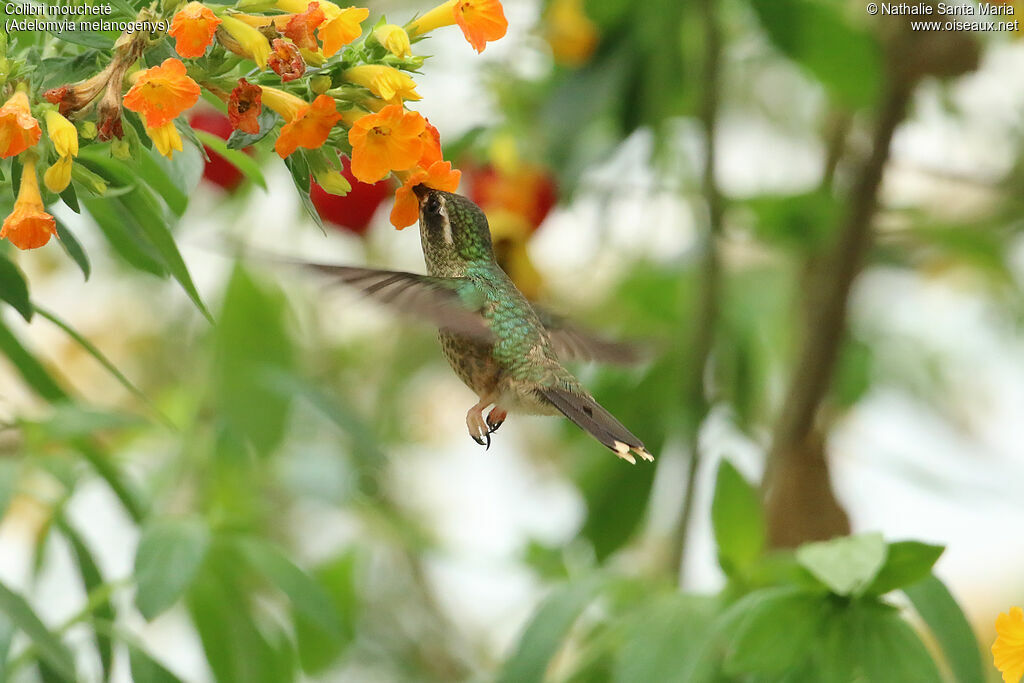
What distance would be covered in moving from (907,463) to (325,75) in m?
0.96

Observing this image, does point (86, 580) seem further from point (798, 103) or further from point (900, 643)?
point (798, 103)

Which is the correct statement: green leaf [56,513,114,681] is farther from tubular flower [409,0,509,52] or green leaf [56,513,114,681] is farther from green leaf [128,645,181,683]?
tubular flower [409,0,509,52]

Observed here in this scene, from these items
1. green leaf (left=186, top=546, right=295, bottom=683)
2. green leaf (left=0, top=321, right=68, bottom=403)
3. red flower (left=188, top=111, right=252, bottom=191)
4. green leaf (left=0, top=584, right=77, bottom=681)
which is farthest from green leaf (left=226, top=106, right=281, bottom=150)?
red flower (left=188, top=111, right=252, bottom=191)

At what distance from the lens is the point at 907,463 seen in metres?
1.29

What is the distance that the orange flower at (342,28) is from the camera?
530mm

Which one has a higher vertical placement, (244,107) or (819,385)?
(244,107)

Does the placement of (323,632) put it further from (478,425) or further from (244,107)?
(244,107)

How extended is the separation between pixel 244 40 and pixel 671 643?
459mm

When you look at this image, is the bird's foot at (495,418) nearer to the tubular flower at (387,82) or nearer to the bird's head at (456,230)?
the bird's head at (456,230)

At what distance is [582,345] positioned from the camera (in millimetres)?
862

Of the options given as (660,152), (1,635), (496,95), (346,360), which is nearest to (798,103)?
(660,152)

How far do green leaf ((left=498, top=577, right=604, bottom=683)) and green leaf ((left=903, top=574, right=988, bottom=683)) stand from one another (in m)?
0.23

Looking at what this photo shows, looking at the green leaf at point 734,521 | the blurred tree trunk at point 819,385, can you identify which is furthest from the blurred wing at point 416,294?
the blurred tree trunk at point 819,385

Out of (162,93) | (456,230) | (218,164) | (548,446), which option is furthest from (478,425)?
(548,446)
